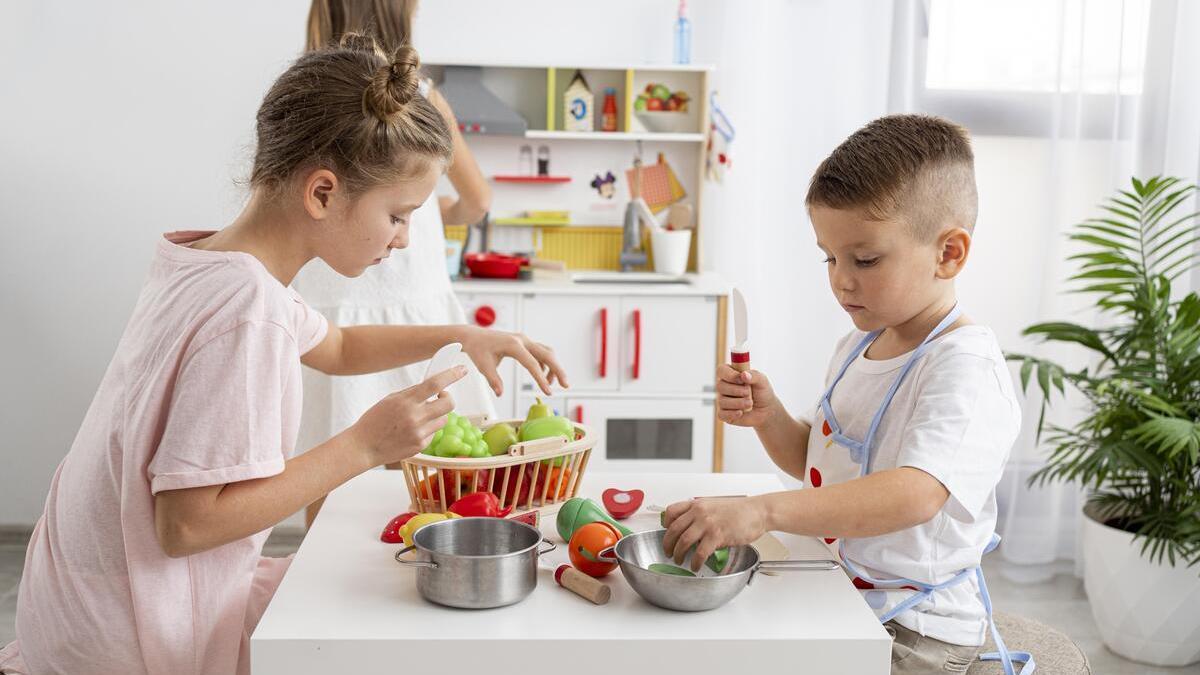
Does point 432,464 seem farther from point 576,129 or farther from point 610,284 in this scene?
point 576,129

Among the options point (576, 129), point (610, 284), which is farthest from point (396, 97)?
point (576, 129)

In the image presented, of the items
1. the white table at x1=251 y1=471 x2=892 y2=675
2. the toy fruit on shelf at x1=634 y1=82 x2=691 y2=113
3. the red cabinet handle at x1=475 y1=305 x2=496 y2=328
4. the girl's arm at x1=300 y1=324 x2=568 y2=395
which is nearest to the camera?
the white table at x1=251 y1=471 x2=892 y2=675

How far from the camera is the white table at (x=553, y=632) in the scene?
1081 millimetres

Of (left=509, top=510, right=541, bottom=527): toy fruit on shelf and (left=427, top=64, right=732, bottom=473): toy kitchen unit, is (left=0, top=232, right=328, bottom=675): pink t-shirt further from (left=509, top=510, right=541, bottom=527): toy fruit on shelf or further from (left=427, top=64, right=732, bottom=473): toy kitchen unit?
(left=427, top=64, right=732, bottom=473): toy kitchen unit

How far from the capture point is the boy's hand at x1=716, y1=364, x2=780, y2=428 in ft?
5.17

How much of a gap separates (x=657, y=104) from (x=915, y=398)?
253 centimetres

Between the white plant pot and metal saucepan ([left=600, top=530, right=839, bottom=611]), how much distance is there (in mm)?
1829

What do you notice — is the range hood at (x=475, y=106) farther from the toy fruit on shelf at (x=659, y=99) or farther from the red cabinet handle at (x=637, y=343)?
the red cabinet handle at (x=637, y=343)

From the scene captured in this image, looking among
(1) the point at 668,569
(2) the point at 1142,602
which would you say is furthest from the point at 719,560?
(2) the point at 1142,602

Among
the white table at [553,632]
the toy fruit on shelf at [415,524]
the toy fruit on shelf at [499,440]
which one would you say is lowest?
the white table at [553,632]

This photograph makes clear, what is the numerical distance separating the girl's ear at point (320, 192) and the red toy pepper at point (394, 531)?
15.0 inches

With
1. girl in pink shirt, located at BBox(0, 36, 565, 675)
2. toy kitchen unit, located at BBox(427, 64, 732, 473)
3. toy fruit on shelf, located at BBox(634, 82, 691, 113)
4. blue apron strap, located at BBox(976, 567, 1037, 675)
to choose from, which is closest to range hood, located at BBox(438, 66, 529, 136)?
toy kitchen unit, located at BBox(427, 64, 732, 473)

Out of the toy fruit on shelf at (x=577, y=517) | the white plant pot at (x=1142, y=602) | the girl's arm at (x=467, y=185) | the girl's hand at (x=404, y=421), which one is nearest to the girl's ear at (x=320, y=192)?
the girl's hand at (x=404, y=421)

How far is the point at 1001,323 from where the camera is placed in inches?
145
